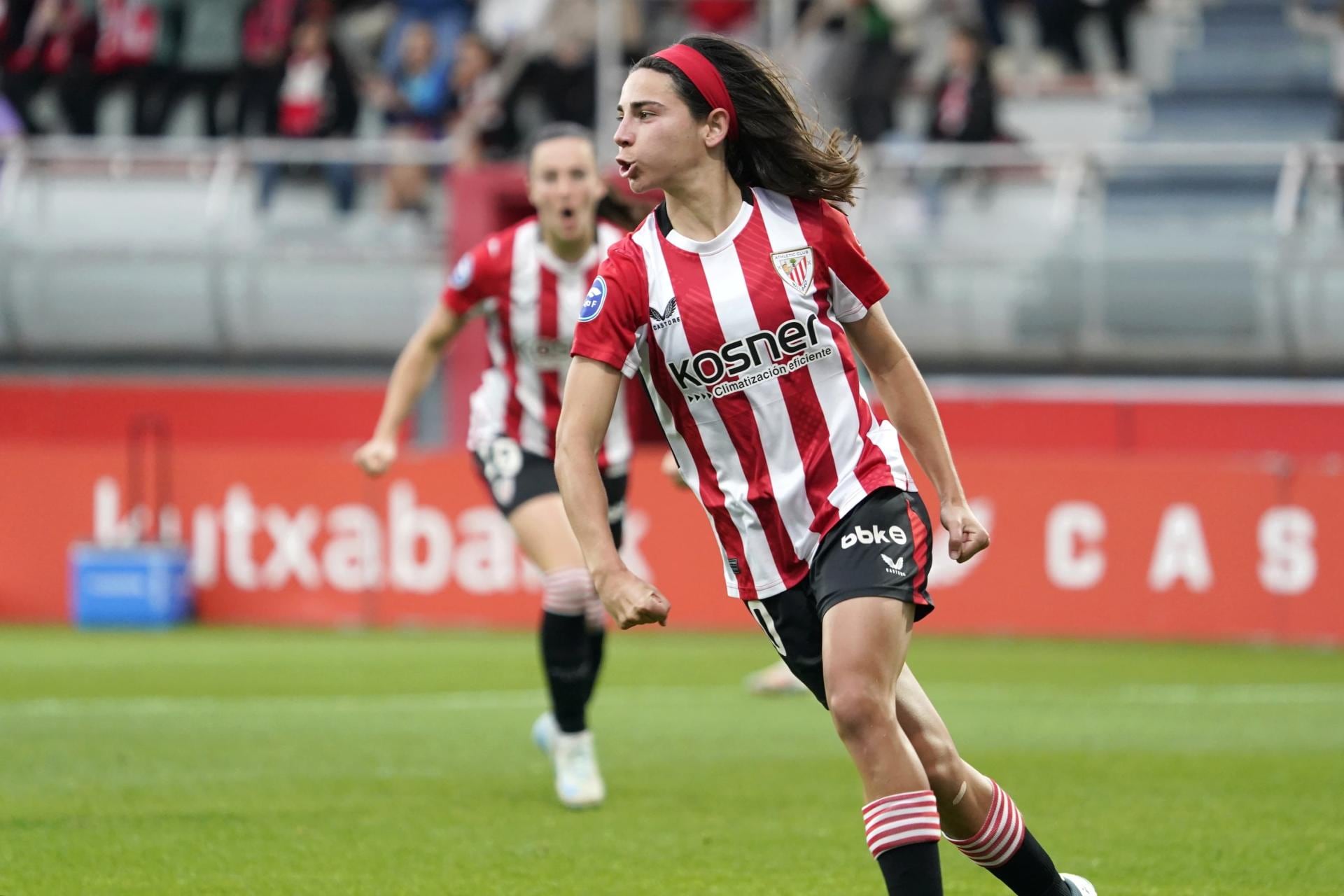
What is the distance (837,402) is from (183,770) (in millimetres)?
4401

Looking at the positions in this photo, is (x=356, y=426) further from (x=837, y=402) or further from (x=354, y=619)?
(x=837, y=402)

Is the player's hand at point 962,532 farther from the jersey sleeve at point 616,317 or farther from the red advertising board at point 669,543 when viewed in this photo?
the red advertising board at point 669,543

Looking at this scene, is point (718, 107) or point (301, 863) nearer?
point (718, 107)

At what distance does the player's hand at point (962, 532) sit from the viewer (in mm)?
4723

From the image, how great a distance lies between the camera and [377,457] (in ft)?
24.2

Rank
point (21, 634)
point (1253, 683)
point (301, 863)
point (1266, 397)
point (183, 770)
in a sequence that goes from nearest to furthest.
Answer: point (301, 863), point (183, 770), point (1253, 683), point (21, 634), point (1266, 397)

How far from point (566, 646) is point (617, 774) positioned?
96 cm

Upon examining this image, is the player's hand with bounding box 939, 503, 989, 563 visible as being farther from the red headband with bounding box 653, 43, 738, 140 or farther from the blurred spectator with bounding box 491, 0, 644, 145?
the blurred spectator with bounding box 491, 0, 644, 145

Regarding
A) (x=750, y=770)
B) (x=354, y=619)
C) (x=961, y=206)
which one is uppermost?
(x=961, y=206)

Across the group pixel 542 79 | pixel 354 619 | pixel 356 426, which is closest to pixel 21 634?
pixel 354 619

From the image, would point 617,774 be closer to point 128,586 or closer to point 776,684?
point 776,684

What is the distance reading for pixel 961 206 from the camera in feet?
53.7

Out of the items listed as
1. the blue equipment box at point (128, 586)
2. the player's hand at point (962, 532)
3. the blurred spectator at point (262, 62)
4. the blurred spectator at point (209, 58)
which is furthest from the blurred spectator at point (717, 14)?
the player's hand at point (962, 532)

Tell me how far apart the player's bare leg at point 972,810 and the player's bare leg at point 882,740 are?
0.17 metres
